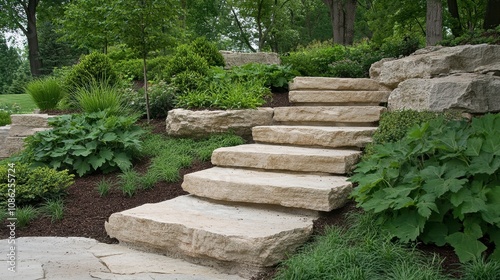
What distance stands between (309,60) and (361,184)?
5.68 meters

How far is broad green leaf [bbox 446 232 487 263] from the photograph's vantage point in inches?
120

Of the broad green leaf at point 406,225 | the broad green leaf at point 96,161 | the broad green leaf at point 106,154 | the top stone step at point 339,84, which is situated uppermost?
the top stone step at point 339,84

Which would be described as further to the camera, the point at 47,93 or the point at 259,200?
the point at 47,93

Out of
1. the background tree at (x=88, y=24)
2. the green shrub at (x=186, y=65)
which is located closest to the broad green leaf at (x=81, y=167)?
the green shrub at (x=186, y=65)

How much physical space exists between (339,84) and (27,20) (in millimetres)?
22941

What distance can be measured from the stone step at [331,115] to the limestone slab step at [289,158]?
2.79 feet

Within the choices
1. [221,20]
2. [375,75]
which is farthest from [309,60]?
[221,20]

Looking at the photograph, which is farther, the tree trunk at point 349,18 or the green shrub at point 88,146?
the tree trunk at point 349,18

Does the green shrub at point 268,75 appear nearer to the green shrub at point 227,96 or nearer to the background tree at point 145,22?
the green shrub at point 227,96

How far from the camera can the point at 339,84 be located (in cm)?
724

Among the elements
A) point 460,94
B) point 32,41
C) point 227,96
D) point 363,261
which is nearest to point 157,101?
point 227,96

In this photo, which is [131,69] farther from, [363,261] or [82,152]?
[363,261]

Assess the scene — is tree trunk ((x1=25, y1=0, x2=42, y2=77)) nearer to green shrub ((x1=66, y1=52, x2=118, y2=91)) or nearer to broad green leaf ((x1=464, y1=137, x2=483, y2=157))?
green shrub ((x1=66, y1=52, x2=118, y2=91))

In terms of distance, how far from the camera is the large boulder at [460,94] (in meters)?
4.91
